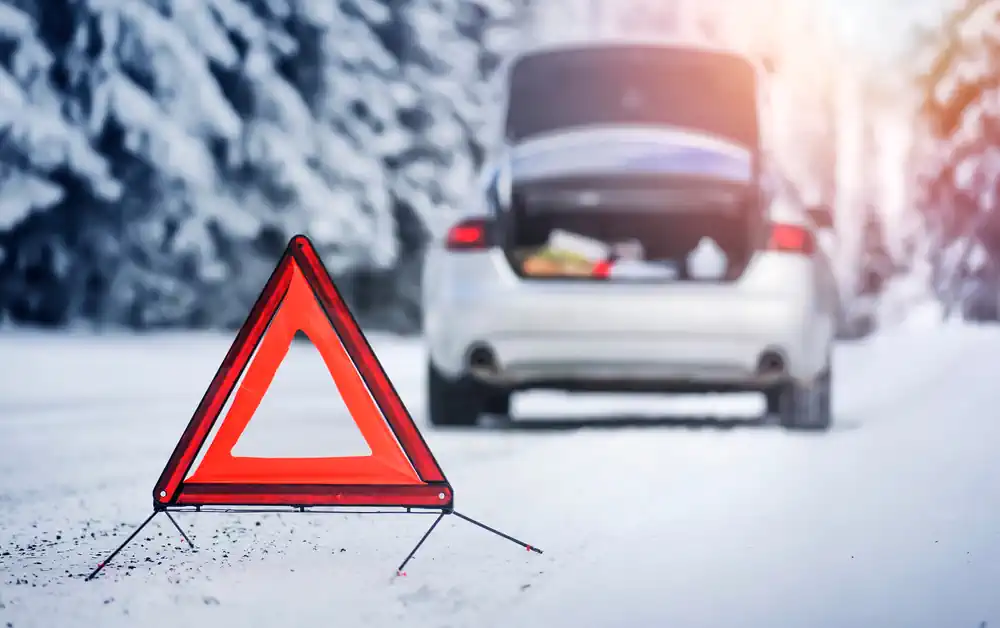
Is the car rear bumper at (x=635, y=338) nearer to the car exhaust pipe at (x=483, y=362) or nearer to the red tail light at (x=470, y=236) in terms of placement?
the car exhaust pipe at (x=483, y=362)

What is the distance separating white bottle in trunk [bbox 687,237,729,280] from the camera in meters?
9.88

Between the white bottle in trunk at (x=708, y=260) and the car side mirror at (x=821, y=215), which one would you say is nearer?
the car side mirror at (x=821, y=215)

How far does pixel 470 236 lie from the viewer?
30.1 ft

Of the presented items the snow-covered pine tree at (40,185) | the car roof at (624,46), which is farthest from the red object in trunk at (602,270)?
the snow-covered pine tree at (40,185)

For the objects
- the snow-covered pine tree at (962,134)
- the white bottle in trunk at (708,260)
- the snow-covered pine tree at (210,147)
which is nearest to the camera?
the white bottle in trunk at (708,260)

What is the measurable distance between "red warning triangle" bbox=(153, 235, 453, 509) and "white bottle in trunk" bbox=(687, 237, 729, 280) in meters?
4.80

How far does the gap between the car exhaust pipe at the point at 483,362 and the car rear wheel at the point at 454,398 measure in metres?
0.20

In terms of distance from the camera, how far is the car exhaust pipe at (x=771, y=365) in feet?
29.5

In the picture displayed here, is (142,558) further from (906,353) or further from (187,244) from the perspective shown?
(906,353)

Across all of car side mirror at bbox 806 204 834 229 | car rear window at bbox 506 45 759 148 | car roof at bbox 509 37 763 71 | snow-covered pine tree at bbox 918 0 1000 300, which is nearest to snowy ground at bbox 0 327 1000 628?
car side mirror at bbox 806 204 834 229

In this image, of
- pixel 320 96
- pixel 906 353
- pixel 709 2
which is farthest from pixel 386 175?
pixel 709 2

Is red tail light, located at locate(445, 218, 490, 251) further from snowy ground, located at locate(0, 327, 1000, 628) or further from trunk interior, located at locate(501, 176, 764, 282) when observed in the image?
snowy ground, located at locate(0, 327, 1000, 628)

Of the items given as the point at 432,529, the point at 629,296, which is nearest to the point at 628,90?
the point at 629,296

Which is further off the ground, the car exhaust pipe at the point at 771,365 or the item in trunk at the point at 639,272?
the item in trunk at the point at 639,272
